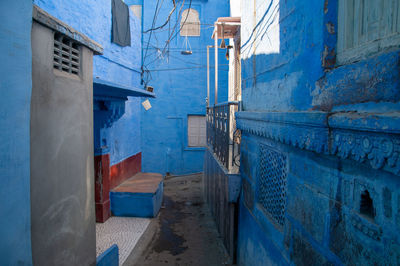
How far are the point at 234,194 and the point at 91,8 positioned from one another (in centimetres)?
545

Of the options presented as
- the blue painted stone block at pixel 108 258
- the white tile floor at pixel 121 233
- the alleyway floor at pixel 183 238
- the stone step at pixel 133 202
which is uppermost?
the blue painted stone block at pixel 108 258

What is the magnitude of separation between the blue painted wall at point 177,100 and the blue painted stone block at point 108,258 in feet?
35.1

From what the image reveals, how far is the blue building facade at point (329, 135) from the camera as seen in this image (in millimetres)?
1669

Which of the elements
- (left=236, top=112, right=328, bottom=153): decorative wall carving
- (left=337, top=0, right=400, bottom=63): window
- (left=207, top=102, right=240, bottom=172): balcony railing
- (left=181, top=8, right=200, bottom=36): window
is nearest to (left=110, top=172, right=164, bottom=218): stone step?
(left=207, top=102, right=240, bottom=172): balcony railing

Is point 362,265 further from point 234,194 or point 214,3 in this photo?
point 214,3

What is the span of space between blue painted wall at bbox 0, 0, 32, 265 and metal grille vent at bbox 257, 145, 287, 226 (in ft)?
8.64

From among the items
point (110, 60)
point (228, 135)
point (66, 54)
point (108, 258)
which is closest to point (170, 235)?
point (228, 135)

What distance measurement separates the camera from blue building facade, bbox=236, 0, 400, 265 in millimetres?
1669

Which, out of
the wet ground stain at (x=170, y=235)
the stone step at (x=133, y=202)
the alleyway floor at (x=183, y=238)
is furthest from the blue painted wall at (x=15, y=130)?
the stone step at (x=133, y=202)

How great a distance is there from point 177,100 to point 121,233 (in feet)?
28.6

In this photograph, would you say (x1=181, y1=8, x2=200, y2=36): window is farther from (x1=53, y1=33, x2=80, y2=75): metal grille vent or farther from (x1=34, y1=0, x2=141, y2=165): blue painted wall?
(x1=53, y1=33, x2=80, y2=75): metal grille vent

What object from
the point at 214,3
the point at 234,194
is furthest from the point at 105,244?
the point at 214,3

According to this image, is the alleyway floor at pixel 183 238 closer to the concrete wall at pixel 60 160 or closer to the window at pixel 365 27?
the concrete wall at pixel 60 160

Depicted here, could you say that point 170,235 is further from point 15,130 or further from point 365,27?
point 365,27
